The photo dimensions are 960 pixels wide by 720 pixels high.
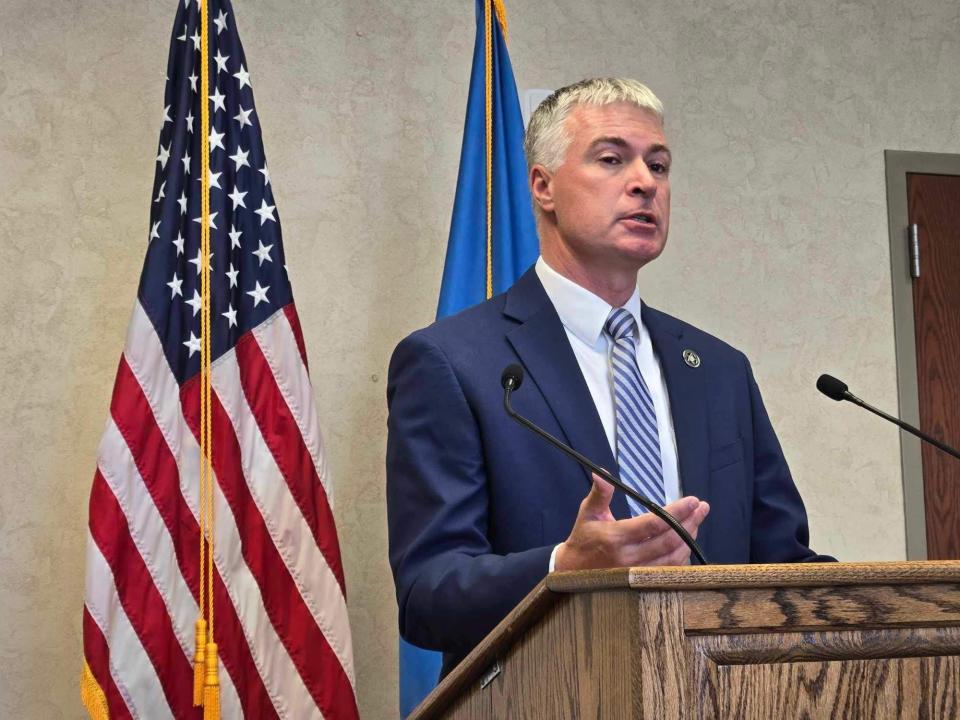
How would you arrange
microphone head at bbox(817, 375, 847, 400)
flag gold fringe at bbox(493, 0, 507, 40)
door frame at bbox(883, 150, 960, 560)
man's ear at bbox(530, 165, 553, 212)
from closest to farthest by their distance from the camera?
microphone head at bbox(817, 375, 847, 400) < man's ear at bbox(530, 165, 553, 212) < flag gold fringe at bbox(493, 0, 507, 40) < door frame at bbox(883, 150, 960, 560)

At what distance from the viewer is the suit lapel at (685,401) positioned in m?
2.04

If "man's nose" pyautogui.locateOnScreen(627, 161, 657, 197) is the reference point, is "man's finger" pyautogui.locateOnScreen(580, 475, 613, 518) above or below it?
below

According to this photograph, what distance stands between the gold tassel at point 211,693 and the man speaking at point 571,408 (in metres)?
0.84

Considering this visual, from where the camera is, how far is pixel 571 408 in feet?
6.49

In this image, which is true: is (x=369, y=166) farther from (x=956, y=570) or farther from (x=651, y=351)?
(x=956, y=570)

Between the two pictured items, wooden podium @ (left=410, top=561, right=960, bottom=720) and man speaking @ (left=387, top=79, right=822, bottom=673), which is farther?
man speaking @ (left=387, top=79, right=822, bottom=673)

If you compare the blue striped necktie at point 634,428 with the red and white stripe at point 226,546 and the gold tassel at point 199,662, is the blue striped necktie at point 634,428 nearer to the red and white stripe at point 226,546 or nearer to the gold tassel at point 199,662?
the red and white stripe at point 226,546

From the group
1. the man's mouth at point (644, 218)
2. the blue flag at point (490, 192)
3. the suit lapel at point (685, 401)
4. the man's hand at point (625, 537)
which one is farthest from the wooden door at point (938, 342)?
the man's hand at point (625, 537)

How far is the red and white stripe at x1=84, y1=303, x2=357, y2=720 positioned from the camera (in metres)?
2.68

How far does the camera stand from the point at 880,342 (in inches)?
143

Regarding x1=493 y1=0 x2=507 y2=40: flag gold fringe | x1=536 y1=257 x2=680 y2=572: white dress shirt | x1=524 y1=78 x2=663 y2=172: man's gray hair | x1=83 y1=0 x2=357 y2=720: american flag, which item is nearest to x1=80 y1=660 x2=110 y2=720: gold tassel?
x1=83 y1=0 x2=357 y2=720: american flag

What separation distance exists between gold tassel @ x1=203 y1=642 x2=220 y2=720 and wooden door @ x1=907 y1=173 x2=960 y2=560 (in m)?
2.05

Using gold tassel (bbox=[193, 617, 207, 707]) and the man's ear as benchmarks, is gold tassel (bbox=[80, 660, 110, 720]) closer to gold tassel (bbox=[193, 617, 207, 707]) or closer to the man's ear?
gold tassel (bbox=[193, 617, 207, 707])

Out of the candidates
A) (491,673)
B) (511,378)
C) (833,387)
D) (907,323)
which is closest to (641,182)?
(833,387)
